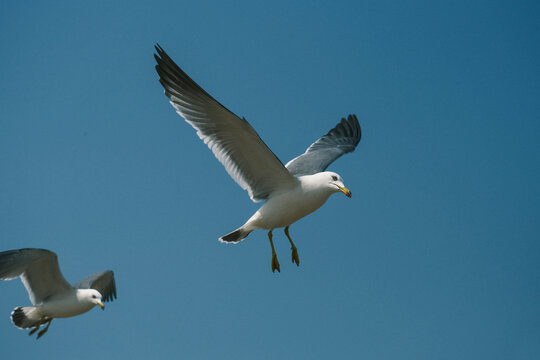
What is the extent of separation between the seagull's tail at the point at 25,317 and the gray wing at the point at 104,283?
3.50 ft

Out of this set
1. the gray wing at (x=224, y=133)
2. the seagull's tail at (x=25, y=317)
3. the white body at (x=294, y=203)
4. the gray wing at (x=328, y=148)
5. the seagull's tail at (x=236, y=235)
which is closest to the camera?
the gray wing at (x=224, y=133)

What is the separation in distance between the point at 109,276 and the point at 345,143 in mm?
4320

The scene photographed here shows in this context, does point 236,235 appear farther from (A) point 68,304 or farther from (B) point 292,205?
(A) point 68,304

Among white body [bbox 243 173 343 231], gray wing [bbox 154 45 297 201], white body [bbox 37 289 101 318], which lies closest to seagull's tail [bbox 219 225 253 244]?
white body [bbox 243 173 343 231]

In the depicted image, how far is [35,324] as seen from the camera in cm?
918

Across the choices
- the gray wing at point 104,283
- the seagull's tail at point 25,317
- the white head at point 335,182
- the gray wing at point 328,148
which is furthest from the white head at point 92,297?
the white head at point 335,182

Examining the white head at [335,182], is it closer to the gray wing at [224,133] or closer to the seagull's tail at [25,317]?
the gray wing at [224,133]

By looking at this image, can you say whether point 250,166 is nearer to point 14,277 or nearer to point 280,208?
point 280,208

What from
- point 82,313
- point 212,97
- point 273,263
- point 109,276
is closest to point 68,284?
point 82,313

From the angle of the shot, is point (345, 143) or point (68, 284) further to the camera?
point (345, 143)

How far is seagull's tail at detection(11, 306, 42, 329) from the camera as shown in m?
9.07

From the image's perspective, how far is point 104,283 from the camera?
10562 millimetres

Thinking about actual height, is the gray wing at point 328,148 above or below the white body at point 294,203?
above

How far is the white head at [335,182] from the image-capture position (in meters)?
6.44
